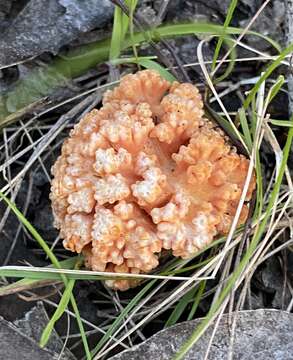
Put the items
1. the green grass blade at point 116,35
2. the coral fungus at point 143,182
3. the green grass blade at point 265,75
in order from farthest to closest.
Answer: the green grass blade at point 116,35 < the green grass blade at point 265,75 < the coral fungus at point 143,182

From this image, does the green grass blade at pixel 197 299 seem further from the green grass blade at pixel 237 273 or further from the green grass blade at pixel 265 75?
the green grass blade at pixel 265 75

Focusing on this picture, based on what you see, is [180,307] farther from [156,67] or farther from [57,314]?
[156,67]

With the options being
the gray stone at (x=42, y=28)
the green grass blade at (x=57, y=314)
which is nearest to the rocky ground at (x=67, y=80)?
the gray stone at (x=42, y=28)

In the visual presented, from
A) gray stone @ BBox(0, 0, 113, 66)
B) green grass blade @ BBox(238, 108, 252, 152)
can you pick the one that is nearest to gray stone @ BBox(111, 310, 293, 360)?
green grass blade @ BBox(238, 108, 252, 152)

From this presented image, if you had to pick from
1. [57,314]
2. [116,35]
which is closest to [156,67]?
[116,35]

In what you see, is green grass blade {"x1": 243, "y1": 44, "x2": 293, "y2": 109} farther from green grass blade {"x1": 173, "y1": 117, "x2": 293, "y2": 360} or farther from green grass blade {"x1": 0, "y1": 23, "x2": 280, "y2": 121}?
green grass blade {"x1": 0, "y1": 23, "x2": 280, "y2": 121}
